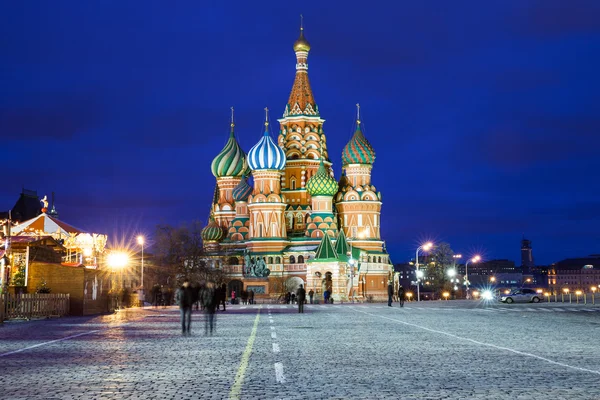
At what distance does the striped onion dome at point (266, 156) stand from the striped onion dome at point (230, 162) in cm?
1162

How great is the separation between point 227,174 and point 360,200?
22544 mm

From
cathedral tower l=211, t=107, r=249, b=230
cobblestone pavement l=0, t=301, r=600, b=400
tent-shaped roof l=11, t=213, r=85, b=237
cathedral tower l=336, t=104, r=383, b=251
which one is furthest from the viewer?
cathedral tower l=211, t=107, r=249, b=230

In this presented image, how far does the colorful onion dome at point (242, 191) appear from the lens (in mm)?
126062

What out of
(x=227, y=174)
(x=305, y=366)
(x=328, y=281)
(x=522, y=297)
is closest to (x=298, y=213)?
(x=227, y=174)

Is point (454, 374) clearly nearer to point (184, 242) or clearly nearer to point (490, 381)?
point (490, 381)

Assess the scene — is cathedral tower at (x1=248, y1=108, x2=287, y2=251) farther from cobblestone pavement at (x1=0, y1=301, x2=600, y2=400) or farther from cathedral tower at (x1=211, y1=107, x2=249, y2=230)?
cobblestone pavement at (x1=0, y1=301, x2=600, y2=400)

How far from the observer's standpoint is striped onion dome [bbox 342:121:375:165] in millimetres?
123500

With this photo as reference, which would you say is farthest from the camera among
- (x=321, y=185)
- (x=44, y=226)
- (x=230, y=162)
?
(x=230, y=162)

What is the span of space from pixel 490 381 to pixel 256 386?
341cm

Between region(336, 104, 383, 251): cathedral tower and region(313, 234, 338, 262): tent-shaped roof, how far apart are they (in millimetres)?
12587

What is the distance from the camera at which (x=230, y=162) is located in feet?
436

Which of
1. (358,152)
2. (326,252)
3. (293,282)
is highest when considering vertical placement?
(358,152)

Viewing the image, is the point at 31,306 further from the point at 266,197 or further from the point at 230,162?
the point at 230,162

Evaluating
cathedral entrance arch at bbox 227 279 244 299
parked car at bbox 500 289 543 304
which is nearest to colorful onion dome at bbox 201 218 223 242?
cathedral entrance arch at bbox 227 279 244 299
